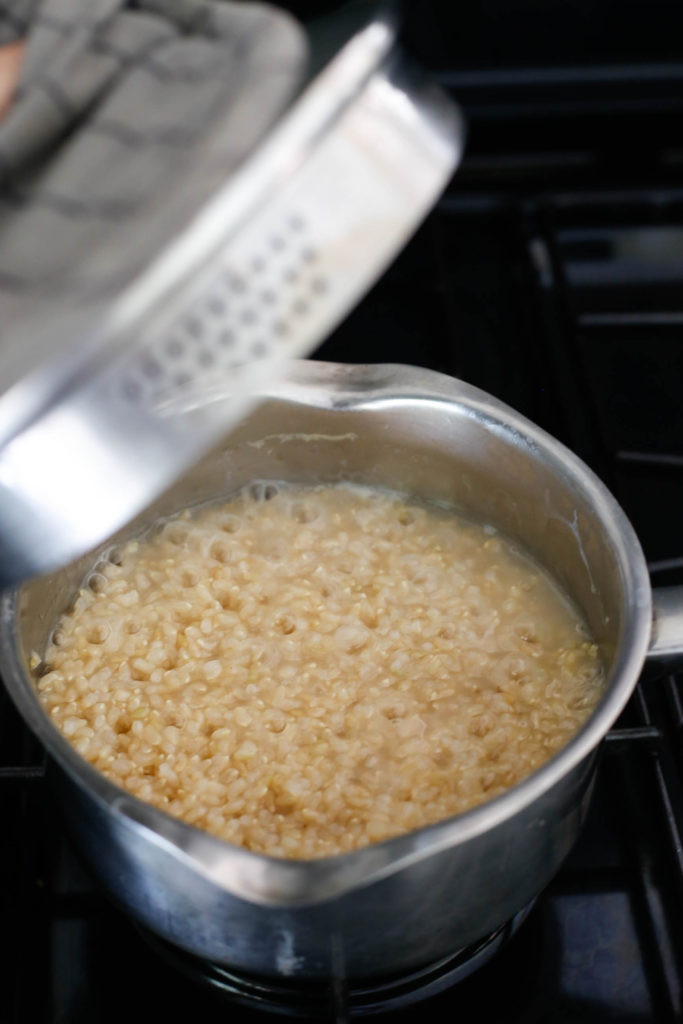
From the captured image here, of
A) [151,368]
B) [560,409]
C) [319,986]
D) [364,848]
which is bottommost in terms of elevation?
[319,986]


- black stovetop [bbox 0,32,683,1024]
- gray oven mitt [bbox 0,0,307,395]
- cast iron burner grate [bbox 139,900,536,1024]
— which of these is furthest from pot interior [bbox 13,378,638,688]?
gray oven mitt [bbox 0,0,307,395]

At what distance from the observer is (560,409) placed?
4.73 ft

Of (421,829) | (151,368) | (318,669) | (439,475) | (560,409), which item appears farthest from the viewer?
(560,409)

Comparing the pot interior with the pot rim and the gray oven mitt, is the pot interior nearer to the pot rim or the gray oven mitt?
the pot rim

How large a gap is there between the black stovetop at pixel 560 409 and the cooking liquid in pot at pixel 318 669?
100mm

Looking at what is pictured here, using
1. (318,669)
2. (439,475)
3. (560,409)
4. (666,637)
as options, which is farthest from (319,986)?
(560,409)

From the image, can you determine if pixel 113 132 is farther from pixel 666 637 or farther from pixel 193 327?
pixel 666 637

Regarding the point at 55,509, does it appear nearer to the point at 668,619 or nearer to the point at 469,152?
the point at 668,619

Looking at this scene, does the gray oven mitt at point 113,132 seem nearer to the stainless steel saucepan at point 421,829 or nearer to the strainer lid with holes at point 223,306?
the strainer lid with holes at point 223,306

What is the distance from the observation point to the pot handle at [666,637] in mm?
945

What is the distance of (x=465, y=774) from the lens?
41.5 inches

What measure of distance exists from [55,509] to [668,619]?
496 mm

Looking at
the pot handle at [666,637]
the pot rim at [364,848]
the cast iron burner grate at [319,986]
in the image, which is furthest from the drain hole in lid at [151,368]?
the cast iron burner grate at [319,986]

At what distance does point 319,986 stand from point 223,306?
0.64 m
